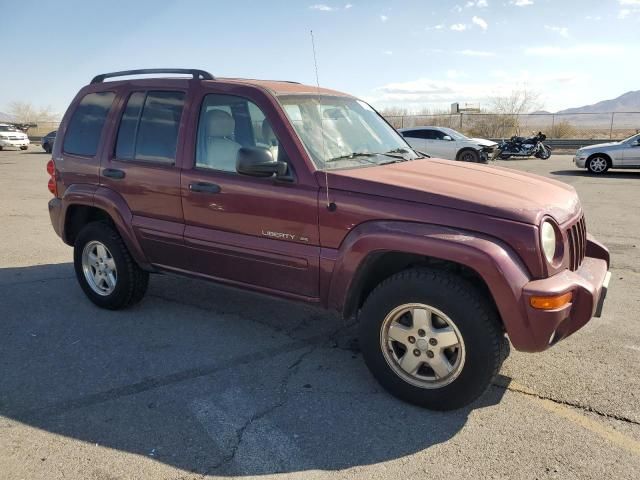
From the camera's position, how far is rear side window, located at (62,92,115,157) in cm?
490

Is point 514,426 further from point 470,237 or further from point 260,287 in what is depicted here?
point 260,287

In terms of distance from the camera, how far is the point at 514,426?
3174mm

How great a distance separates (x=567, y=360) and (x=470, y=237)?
1.59 m

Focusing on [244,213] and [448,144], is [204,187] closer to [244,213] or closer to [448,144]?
[244,213]

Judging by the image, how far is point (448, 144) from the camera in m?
19.1

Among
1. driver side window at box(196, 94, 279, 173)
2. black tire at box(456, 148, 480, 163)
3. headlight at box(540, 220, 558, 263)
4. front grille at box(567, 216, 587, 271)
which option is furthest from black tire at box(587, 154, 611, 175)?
driver side window at box(196, 94, 279, 173)

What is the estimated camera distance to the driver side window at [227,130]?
395 centimetres

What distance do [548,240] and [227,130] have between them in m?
2.38

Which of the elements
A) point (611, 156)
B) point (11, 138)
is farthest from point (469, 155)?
point (11, 138)

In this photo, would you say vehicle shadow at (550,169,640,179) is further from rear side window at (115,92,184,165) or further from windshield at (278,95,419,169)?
rear side window at (115,92,184,165)

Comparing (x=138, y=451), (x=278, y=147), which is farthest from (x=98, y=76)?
(x=138, y=451)

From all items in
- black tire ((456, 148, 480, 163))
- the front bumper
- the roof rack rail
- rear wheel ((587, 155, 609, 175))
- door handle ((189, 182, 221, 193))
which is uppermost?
the roof rack rail

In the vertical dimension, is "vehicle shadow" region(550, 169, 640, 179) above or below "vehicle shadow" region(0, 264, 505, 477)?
below

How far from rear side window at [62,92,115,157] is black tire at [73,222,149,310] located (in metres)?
0.70
